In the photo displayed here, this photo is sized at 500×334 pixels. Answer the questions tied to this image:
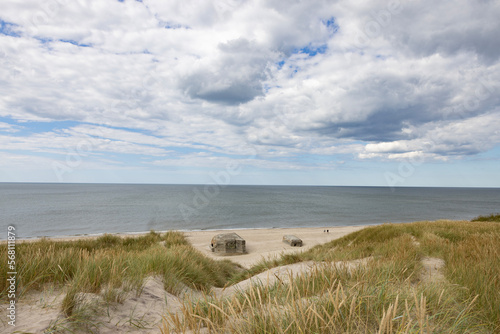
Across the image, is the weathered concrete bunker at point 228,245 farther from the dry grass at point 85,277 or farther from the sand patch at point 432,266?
the sand patch at point 432,266

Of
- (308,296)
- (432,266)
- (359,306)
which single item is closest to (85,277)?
(308,296)

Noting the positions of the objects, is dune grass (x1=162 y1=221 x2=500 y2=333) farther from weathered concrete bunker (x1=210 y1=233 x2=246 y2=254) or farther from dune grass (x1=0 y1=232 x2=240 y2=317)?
weathered concrete bunker (x1=210 y1=233 x2=246 y2=254)

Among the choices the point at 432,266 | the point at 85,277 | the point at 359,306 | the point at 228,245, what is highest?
→ the point at 359,306

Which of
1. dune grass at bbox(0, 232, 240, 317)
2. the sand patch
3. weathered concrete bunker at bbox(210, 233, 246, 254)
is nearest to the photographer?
dune grass at bbox(0, 232, 240, 317)

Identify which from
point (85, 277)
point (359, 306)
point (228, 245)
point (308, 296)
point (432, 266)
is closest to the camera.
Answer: point (359, 306)

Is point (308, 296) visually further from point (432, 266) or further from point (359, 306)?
point (432, 266)

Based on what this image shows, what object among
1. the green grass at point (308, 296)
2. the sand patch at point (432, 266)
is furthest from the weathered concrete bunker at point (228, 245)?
the sand patch at point (432, 266)

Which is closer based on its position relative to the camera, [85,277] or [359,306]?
[359,306]

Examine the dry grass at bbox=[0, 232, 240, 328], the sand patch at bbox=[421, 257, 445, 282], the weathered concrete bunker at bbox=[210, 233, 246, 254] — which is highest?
the dry grass at bbox=[0, 232, 240, 328]

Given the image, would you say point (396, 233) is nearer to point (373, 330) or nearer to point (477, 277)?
point (477, 277)

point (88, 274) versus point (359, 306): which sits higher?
point (359, 306)

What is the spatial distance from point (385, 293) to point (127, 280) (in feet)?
12.3

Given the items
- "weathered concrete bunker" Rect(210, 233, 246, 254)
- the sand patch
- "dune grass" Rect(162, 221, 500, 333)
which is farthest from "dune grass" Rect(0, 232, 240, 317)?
"weathered concrete bunker" Rect(210, 233, 246, 254)

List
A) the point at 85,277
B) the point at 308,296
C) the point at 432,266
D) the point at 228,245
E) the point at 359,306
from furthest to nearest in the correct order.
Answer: the point at 228,245 → the point at 432,266 → the point at 85,277 → the point at 308,296 → the point at 359,306
